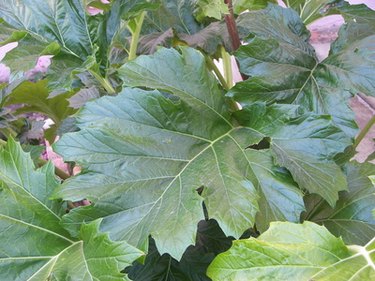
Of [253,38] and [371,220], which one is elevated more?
[253,38]

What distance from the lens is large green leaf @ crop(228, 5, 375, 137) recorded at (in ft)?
2.22

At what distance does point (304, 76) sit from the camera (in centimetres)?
74

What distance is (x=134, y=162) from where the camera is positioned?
0.61m

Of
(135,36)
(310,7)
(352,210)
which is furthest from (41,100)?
(352,210)

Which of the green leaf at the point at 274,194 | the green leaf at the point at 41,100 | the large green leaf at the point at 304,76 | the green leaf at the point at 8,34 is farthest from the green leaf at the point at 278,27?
the green leaf at the point at 41,100

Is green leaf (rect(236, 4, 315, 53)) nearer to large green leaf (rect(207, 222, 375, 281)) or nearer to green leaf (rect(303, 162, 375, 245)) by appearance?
green leaf (rect(303, 162, 375, 245))

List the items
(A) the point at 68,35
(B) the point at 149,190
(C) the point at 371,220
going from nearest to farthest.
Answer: (B) the point at 149,190, (C) the point at 371,220, (A) the point at 68,35

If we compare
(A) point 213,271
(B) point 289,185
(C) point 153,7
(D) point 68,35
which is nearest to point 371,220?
(B) point 289,185

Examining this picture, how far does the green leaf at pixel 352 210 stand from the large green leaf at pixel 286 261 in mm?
208

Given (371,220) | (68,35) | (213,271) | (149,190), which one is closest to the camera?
(213,271)

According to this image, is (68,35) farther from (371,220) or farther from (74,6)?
(371,220)

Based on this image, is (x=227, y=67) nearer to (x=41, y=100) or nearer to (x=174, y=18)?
(x=174, y=18)

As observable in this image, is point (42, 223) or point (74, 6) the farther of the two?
point (74, 6)

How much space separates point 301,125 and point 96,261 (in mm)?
330
